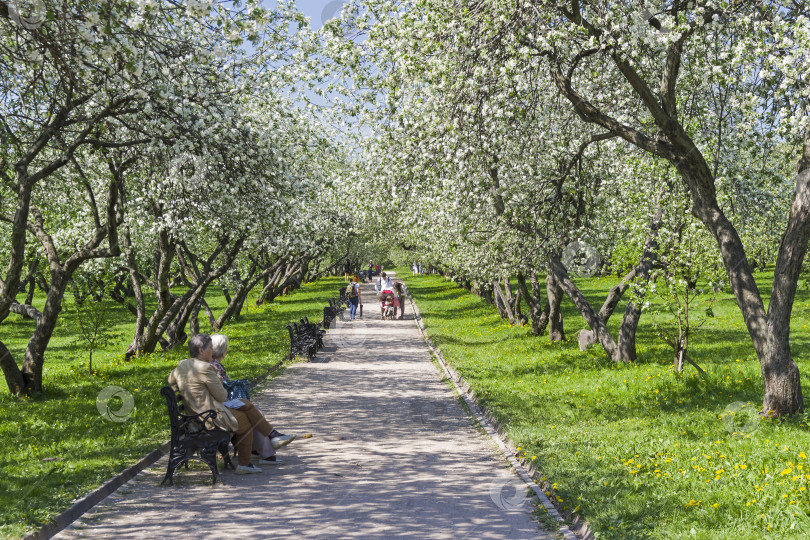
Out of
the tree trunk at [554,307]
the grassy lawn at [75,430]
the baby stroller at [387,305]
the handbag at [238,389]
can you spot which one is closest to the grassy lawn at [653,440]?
the tree trunk at [554,307]

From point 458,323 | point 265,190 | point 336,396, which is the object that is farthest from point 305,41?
point 458,323

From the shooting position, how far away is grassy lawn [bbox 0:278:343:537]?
20.8 ft

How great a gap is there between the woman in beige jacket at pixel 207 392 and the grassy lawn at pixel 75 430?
0.99 meters

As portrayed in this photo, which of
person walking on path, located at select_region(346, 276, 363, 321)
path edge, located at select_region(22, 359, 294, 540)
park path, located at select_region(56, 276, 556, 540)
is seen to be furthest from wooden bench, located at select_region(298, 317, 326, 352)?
person walking on path, located at select_region(346, 276, 363, 321)

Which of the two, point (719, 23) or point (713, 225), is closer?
point (719, 23)

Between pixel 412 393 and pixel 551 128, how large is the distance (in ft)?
17.1

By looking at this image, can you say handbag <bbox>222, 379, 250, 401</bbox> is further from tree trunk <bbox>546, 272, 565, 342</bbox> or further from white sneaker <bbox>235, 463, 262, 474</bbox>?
tree trunk <bbox>546, 272, 565, 342</bbox>

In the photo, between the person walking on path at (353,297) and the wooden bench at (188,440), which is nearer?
the wooden bench at (188,440)

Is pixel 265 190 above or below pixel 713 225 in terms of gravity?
above

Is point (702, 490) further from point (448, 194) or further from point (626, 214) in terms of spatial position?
point (626, 214)

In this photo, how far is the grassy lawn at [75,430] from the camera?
6.34 metres

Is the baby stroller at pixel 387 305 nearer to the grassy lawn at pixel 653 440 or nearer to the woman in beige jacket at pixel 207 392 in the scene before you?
the grassy lawn at pixel 653 440

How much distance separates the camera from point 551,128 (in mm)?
12438

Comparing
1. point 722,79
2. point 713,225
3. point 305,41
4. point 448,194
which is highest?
point 305,41
